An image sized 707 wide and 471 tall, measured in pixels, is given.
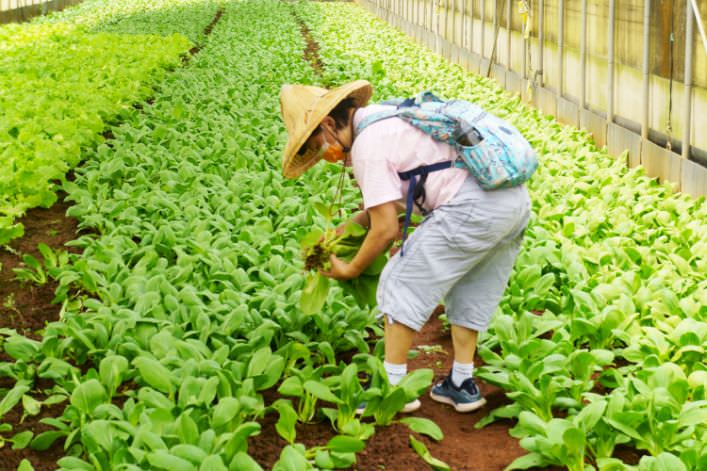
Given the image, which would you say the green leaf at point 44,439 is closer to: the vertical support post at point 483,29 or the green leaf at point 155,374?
the green leaf at point 155,374

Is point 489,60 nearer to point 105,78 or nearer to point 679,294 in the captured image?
point 105,78

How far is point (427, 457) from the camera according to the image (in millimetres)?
4117

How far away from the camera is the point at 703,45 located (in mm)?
7758

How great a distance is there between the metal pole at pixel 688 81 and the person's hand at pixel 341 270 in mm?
4509

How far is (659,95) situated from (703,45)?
109cm

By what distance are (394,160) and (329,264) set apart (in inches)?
28.9

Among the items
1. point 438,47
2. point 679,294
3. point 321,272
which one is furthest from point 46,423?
point 438,47

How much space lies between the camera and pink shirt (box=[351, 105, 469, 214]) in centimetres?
410

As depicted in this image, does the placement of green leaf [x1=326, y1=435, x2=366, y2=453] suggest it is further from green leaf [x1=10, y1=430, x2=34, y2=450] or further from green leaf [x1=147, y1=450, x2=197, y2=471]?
green leaf [x1=10, y1=430, x2=34, y2=450]

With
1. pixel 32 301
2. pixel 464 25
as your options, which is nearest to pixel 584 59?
pixel 32 301

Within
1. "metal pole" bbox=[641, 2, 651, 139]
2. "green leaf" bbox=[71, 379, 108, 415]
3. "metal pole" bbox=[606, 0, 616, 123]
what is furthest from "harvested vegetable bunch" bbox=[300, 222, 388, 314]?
"metal pole" bbox=[606, 0, 616, 123]

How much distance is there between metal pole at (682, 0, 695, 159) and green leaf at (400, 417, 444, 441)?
15.2 ft

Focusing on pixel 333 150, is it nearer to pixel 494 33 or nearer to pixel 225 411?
pixel 225 411

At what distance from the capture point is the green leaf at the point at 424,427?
4.27m
